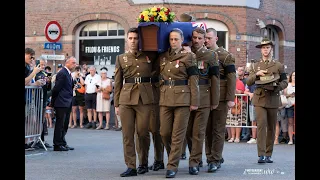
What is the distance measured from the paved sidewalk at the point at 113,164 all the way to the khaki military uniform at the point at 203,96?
18.2 inches

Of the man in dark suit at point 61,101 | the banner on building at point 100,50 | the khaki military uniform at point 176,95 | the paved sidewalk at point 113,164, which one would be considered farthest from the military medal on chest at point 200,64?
the banner on building at point 100,50

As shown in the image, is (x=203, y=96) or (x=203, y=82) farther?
(x=203, y=82)

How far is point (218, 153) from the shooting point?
10.5 metres

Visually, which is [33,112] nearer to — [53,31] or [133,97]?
[133,97]

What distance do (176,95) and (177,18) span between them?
619 inches

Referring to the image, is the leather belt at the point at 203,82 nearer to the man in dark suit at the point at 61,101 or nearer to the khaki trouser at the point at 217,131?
the khaki trouser at the point at 217,131

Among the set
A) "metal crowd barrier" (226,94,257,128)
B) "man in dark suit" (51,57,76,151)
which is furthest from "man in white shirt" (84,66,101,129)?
"man in dark suit" (51,57,76,151)

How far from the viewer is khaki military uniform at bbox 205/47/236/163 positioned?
34.7 ft

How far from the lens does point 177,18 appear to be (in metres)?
24.9

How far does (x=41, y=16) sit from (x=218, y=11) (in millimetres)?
8198

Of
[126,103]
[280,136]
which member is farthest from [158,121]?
[280,136]

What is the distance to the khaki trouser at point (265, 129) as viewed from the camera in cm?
1151

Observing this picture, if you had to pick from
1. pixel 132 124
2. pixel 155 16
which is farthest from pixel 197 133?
pixel 155 16

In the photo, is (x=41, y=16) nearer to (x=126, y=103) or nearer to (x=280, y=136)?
(x=280, y=136)
